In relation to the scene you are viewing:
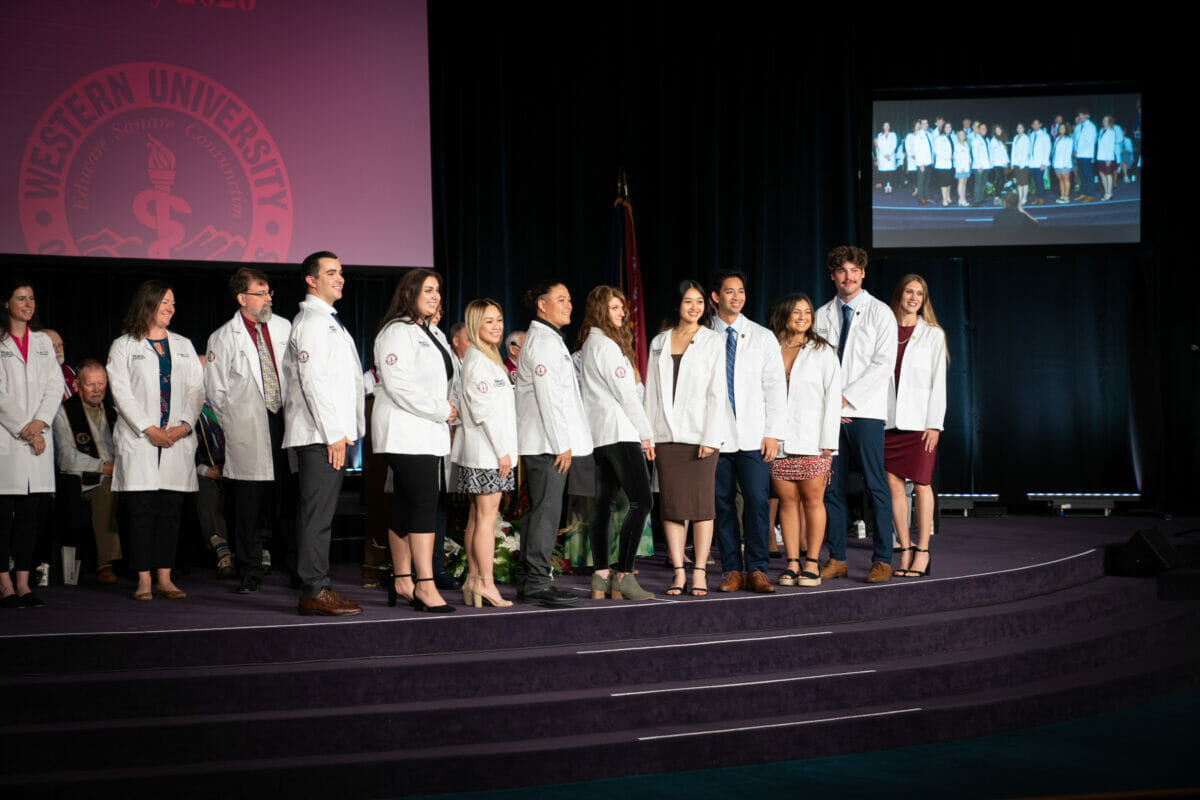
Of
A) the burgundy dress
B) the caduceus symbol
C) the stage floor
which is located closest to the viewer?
the stage floor

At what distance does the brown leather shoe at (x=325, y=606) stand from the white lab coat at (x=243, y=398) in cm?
92

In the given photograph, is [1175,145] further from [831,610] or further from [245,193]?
[245,193]

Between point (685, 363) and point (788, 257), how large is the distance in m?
4.00

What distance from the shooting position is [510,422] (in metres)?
4.60

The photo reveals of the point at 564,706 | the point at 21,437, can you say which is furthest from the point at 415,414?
the point at 21,437

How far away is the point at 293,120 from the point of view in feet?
23.8

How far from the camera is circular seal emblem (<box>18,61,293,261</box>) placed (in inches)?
259

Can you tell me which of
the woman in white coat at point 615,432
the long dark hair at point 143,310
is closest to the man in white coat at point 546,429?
the woman in white coat at point 615,432

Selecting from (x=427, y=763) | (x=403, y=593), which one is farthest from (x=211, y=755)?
(x=403, y=593)

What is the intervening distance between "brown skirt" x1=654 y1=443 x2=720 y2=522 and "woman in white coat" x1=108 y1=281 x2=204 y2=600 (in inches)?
83.7

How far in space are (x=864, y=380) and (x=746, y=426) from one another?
0.68 meters

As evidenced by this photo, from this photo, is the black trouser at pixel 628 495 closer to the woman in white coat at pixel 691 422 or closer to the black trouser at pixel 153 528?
the woman in white coat at pixel 691 422

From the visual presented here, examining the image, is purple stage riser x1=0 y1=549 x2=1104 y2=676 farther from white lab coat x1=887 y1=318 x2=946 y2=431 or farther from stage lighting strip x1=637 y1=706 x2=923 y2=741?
white lab coat x1=887 y1=318 x2=946 y2=431

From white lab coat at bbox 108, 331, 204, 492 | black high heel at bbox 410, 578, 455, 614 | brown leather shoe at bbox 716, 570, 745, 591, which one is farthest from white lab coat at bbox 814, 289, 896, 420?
white lab coat at bbox 108, 331, 204, 492
